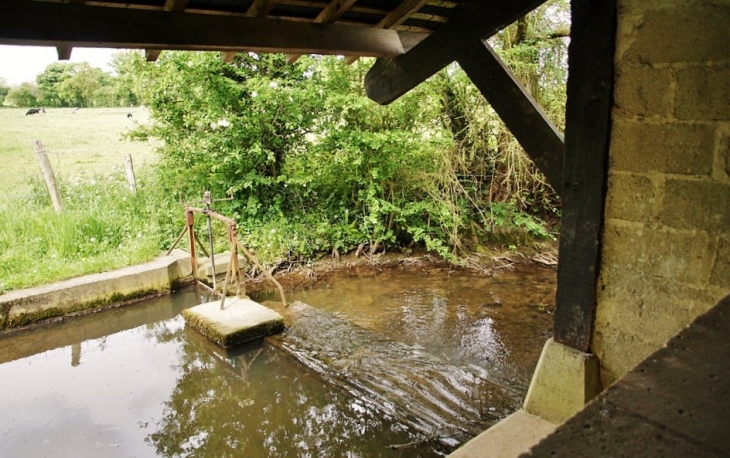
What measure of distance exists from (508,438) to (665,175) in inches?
55.5

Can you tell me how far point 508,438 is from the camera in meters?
2.36

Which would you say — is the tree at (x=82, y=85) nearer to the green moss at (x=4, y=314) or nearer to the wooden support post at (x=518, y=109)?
the green moss at (x=4, y=314)

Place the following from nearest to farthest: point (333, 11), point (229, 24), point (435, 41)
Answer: point (229, 24), point (333, 11), point (435, 41)

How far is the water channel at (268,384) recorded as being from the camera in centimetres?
347

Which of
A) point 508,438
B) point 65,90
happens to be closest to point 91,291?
point 508,438

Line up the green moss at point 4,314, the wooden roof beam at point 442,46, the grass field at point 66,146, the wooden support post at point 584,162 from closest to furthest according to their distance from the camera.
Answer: the wooden support post at point 584,162, the wooden roof beam at point 442,46, the green moss at point 4,314, the grass field at point 66,146

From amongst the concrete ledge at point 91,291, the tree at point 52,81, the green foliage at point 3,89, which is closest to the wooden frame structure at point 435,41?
the concrete ledge at point 91,291

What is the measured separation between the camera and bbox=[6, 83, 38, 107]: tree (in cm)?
3584

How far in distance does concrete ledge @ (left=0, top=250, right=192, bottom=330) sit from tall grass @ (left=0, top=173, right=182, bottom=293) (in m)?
0.23

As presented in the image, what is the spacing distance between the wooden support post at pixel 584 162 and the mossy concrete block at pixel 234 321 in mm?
3247

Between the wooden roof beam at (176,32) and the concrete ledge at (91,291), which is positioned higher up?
the wooden roof beam at (176,32)

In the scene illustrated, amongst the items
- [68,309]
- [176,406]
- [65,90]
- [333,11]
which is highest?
[65,90]

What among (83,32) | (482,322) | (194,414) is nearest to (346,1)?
(83,32)

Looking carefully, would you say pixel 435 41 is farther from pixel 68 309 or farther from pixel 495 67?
pixel 68 309
